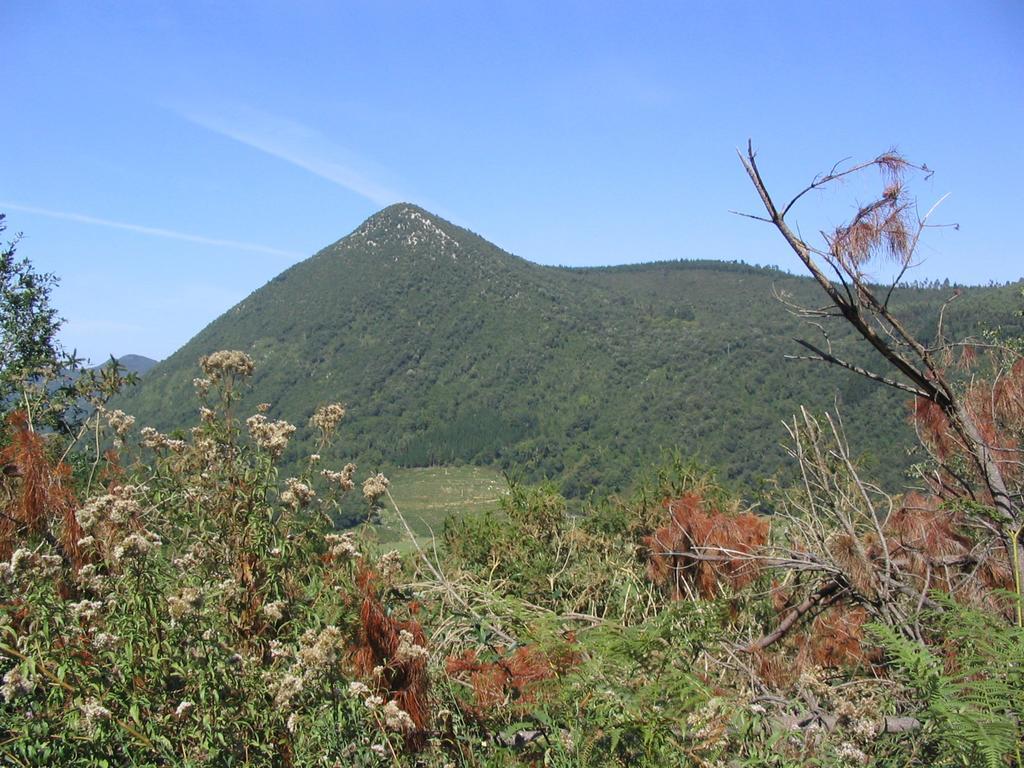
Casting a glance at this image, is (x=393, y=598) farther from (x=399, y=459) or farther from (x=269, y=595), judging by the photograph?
(x=399, y=459)

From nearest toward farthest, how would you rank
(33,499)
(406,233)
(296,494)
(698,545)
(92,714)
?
(92,714) < (296,494) < (33,499) < (698,545) < (406,233)

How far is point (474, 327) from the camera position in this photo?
84.4 metres

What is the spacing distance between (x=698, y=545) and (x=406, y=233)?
95.8 metres

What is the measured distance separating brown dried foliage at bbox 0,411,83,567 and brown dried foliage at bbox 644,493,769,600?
2895 mm

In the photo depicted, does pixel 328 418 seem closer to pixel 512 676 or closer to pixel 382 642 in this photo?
pixel 382 642

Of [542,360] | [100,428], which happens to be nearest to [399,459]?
[542,360]

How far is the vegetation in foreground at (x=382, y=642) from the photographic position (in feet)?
6.15

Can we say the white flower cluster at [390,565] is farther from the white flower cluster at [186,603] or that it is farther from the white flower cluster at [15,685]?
the white flower cluster at [15,685]

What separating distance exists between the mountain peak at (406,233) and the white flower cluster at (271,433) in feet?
304

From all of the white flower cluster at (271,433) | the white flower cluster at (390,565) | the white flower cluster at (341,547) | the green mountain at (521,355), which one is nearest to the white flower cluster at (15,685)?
the white flower cluster at (341,547)

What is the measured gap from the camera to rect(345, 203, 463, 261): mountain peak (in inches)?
3757

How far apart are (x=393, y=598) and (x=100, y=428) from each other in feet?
6.22

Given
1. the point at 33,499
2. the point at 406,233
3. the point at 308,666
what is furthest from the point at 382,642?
the point at 406,233

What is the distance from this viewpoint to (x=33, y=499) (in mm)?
3131
